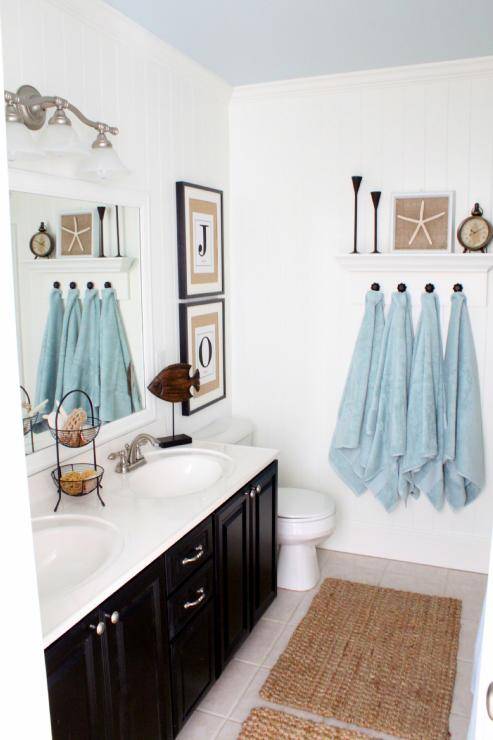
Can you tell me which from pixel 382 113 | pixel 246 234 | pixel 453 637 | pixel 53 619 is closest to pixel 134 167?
pixel 246 234

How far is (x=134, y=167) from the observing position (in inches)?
110

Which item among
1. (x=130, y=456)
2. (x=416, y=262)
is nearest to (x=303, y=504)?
(x=130, y=456)

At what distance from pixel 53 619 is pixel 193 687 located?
92 centimetres

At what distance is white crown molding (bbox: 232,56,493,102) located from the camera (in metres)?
3.19

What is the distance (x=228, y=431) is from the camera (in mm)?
3541

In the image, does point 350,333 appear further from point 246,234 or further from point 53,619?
point 53,619

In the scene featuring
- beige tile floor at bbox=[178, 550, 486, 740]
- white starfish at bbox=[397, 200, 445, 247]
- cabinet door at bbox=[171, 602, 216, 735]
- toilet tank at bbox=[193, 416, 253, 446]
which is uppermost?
white starfish at bbox=[397, 200, 445, 247]

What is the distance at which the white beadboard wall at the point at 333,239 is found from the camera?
3303 mm

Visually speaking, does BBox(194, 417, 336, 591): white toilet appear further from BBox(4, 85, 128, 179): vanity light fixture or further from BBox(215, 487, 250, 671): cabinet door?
BBox(4, 85, 128, 179): vanity light fixture

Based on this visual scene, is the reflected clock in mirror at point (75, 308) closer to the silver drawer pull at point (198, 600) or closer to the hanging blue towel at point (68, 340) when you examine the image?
the hanging blue towel at point (68, 340)

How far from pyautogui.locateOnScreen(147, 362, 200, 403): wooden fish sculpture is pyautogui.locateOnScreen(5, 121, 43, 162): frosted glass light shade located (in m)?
1.14

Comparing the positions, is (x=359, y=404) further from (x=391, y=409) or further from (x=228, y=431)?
(x=228, y=431)

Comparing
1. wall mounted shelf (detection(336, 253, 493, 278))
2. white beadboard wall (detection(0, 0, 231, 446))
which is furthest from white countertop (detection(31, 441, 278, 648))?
wall mounted shelf (detection(336, 253, 493, 278))

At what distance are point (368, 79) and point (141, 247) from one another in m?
1.46
